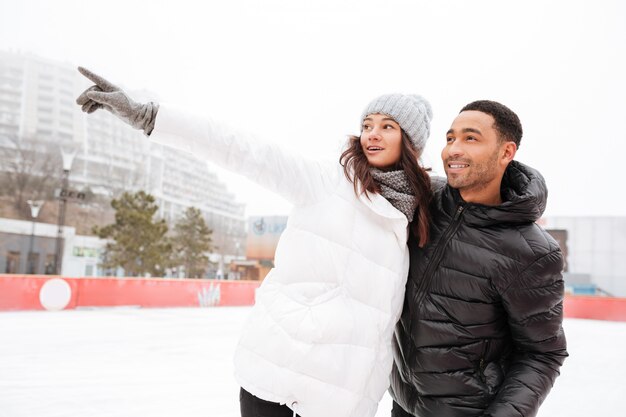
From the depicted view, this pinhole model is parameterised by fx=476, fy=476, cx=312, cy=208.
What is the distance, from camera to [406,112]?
5.22 ft

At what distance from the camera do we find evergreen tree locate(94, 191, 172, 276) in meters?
24.7

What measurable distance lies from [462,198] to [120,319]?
28.9ft

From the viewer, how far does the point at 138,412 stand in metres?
3.43

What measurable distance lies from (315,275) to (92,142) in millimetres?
55803

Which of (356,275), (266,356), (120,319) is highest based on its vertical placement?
(356,275)

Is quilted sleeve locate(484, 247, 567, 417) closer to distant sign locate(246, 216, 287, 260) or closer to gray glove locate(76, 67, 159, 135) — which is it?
gray glove locate(76, 67, 159, 135)

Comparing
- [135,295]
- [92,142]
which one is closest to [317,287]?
[135,295]

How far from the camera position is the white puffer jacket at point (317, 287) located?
1315 millimetres

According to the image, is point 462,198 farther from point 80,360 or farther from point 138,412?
point 80,360

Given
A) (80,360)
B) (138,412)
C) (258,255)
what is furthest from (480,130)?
(258,255)

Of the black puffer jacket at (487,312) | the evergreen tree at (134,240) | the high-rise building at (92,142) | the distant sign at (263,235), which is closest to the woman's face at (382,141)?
the black puffer jacket at (487,312)

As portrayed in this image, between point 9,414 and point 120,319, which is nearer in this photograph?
point 9,414

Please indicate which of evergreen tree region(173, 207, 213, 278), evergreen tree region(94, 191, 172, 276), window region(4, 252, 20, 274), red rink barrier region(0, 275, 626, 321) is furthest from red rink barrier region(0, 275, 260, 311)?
evergreen tree region(173, 207, 213, 278)

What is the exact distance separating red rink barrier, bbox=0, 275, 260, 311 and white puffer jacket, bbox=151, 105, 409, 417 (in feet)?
32.2
